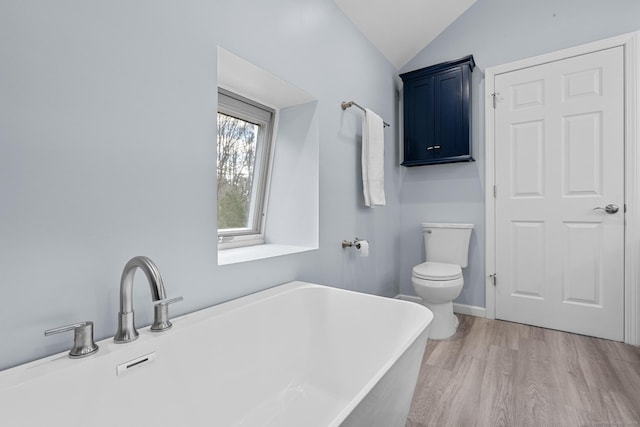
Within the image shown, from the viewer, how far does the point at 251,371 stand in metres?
1.29

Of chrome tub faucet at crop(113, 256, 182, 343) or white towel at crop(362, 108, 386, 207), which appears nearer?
chrome tub faucet at crop(113, 256, 182, 343)

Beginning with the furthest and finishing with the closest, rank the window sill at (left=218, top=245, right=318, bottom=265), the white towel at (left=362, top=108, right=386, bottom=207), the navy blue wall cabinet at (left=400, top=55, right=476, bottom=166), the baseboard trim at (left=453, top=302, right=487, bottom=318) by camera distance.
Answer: the baseboard trim at (left=453, top=302, right=487, bottom=318), the navy blue wall cabinet at (left=400, top=55, right=476, bottom=166), the white towel at (left=362, top=108, right=386, bottom=207), the window sill at (left=218, top=245, right=318, bottom=265)

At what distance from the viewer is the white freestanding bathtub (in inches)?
31.2

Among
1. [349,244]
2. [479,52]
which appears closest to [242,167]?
[349,244]

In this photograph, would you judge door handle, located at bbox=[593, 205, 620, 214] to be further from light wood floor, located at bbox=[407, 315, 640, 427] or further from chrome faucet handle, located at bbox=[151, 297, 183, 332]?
chrome faucet handle, located at bbox=[151, 297, 183, 332]

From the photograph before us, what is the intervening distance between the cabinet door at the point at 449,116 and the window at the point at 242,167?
1526 mm

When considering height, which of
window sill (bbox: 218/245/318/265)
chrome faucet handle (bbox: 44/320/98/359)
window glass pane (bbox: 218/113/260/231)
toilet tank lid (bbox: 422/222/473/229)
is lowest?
chrome faucet handle (bbox: 44/320/98/359)

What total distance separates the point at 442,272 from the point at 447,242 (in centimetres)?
45

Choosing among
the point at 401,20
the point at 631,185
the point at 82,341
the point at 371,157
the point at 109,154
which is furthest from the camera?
the point at 401,20

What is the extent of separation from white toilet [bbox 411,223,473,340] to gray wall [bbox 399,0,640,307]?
0.53 ft

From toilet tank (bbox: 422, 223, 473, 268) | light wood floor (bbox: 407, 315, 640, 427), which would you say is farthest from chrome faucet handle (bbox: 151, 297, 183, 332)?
toilet tank (bbox: 422, 223, 473, 268)

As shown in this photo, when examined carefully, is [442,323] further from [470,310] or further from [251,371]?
[251,371]

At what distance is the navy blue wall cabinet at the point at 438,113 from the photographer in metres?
2.61

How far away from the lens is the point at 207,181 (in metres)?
1.32
